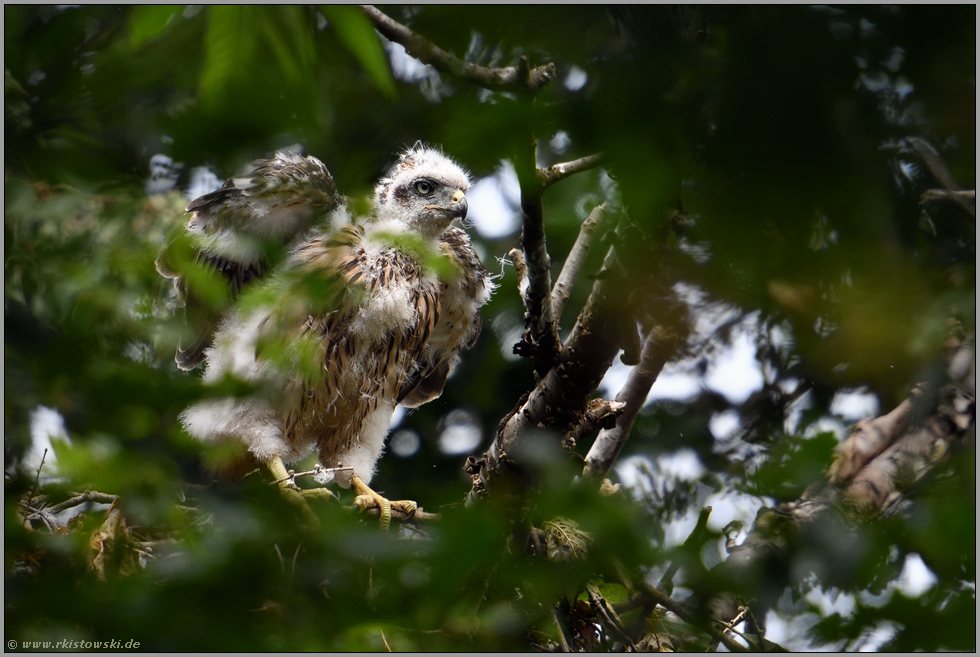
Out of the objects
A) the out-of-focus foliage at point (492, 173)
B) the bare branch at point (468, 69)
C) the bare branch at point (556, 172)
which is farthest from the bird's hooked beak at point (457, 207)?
the bare branch at point (468, 69)

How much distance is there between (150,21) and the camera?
855 mm

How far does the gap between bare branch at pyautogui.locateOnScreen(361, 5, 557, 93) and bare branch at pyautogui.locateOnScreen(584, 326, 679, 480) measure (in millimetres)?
1353

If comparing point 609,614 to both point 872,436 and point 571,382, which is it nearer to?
point 571,382

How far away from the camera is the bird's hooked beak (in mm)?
3150

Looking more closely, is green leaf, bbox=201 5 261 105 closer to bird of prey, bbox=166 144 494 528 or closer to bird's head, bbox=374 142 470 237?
bird of prey, bbox=166 144 494 528

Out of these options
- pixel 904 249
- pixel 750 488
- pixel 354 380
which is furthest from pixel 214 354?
pixel 904 249

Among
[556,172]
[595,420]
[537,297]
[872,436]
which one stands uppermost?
[556,172]

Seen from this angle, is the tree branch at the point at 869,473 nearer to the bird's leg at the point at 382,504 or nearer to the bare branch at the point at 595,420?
the bare branch at the point at 595,420

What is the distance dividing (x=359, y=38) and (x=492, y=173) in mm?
280

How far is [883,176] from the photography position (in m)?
0.89

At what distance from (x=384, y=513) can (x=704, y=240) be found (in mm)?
2244

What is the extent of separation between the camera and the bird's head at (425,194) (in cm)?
318

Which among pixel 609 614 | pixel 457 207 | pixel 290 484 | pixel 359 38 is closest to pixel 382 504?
pixel 290 484

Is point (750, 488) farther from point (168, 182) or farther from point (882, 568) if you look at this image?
point (168, 182)
